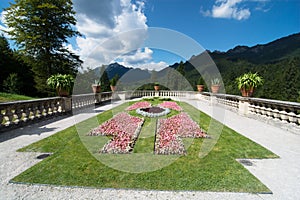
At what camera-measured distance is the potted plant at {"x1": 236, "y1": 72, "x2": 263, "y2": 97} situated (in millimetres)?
7536

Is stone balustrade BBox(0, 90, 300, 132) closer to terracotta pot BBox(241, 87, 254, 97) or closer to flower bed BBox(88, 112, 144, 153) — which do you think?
terracotta pot BBox(241, 87, 254, 97)

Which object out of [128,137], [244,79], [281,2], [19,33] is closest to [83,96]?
[128,137]

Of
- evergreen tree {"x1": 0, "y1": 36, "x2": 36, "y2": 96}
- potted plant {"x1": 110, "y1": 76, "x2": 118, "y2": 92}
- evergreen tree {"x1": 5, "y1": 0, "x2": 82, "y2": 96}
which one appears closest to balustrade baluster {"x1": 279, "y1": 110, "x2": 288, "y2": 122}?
potted plant {"x1": 110, "y1": 76, "x2": 118, "y2": 92}

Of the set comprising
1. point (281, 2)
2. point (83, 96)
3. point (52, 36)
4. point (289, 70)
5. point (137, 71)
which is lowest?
point (83, 96)

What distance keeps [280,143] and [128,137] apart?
13.5 ft

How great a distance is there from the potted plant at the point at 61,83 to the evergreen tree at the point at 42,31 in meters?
11.3

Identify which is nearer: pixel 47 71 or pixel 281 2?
pixel 281 2

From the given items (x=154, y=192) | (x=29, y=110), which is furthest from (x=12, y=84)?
(x=154, y=192)

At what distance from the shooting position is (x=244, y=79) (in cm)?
771

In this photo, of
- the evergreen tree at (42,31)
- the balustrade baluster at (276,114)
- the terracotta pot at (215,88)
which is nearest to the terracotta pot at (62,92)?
the balustrade baluster at (276,114)

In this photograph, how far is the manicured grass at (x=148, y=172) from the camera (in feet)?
8.13

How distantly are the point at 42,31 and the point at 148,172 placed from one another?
65.1 ft

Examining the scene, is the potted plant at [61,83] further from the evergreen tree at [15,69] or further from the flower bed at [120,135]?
the evergreen tree at [15,69]

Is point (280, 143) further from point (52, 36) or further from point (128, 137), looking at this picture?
point (52, 36)
